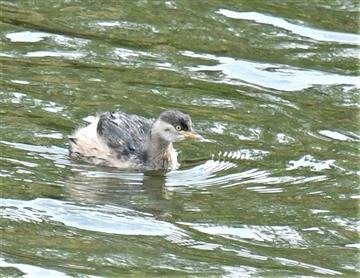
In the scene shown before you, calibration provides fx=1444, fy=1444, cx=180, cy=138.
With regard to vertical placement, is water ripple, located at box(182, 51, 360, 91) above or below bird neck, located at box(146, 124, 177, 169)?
above

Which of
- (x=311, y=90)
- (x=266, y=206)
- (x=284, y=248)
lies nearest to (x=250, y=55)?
(x=311, y=90)

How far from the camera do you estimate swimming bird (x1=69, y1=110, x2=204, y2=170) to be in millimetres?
11961

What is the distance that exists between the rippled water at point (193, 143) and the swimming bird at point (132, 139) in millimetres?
156

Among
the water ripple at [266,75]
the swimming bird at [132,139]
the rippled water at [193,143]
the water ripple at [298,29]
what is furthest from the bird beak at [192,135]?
the water ripple at [298,29]

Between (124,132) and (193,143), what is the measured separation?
27.2 inches

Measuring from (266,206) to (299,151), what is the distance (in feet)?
4.77

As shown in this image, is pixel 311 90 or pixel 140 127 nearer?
pixel 140 127

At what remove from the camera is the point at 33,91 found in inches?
513

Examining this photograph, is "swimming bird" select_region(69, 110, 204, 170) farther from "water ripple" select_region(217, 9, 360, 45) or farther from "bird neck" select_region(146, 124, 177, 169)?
"water ripple" select_region(217, 9, 360, 45)

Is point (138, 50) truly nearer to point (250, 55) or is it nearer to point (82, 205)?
point (250, 55)

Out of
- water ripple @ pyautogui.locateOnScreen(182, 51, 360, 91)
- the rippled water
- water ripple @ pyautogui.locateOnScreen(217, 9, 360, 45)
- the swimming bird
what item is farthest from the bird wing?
water ripple @ pyautogui.locateOnScreen(217, 9, 360, 45)

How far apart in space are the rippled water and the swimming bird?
0.16 meters

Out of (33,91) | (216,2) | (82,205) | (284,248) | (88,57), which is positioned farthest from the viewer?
(216,2)

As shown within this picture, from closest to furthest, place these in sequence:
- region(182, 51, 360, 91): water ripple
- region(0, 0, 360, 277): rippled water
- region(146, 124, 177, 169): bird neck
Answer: region(0, 0, 360, 277): rippled water
region(146, 124, 177, 169): bird neck
region(182, 51, 360, 91): water ripple
